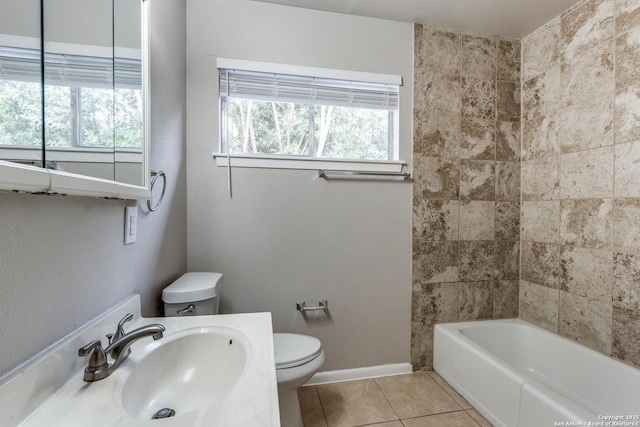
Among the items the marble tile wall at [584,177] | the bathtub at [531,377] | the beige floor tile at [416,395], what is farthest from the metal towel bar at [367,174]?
the beige floor tile at [416,395]

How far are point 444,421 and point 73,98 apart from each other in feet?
7.02

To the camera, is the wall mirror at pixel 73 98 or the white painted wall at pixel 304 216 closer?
the wall mirror at pixel 73 98

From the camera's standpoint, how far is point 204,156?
1.71 m

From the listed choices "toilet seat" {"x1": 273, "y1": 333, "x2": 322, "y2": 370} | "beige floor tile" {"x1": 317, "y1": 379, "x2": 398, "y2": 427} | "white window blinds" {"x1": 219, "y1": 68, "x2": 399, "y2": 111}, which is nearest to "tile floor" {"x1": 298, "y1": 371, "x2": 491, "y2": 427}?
"beige floor tile" {"x1": 317, "y1": 379, "x2": 398, "y2": 427}

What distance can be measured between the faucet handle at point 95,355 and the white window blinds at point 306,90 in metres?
1.54

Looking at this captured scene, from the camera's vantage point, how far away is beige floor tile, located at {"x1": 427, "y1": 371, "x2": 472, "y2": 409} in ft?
5.37

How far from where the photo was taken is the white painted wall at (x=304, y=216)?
1.71 meters

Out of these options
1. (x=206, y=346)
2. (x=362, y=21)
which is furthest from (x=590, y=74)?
(x=206, y=346)

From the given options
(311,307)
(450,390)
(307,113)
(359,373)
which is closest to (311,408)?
(359,373)

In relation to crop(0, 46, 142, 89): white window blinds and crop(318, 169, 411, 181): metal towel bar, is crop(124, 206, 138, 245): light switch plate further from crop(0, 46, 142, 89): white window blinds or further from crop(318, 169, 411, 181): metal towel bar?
crop(318, 169, 411, 181): metal towel bar

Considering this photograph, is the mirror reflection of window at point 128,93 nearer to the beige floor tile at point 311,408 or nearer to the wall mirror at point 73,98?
the wall mirror at point 73,98

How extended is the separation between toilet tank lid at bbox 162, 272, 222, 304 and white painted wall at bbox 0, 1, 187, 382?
0.24 ft

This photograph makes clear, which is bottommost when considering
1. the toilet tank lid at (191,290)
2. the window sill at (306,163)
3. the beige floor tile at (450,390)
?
the beige floor tile at (450,390)

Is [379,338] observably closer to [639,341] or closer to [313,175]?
[313,175]
